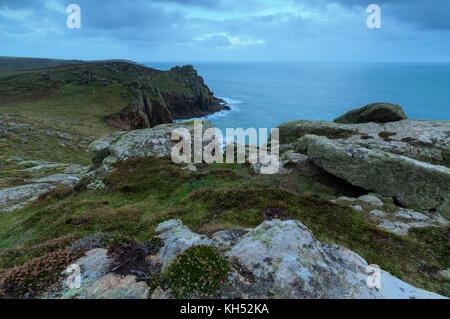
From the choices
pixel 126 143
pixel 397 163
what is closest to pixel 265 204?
pixel 397 163

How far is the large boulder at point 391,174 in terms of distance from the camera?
13500 millimetres

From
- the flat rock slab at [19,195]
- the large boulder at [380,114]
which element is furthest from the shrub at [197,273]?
the large boulder at [380,114]

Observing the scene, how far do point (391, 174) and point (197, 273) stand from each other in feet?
51.3

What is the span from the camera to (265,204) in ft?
42.1

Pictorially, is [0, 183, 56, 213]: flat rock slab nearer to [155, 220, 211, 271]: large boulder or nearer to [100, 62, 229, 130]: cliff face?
[155, 220, 211, 271]: large boulder

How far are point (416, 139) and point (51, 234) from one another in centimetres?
3524

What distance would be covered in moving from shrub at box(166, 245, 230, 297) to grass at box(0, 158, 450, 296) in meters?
3.68

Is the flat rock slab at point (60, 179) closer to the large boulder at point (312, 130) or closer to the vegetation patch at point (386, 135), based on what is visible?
the large boulder at point (312, 130)

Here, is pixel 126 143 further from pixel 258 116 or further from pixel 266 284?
pixel 258 116

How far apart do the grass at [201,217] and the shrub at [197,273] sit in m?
3.68

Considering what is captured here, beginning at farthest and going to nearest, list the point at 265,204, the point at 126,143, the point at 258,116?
the point at 258,116
the point at 126,143
the point at 265,204

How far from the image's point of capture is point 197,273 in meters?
5.73

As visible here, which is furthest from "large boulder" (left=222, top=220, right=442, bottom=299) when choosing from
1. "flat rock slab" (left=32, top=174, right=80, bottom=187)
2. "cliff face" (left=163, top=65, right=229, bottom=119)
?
"cliff face" (left=163, top=65, right=229, bottom=119)

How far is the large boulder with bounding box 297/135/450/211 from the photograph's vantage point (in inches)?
531
